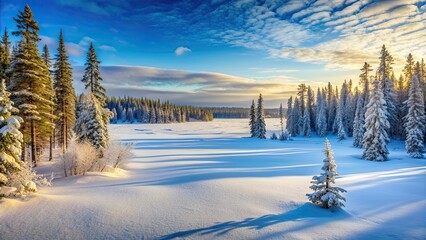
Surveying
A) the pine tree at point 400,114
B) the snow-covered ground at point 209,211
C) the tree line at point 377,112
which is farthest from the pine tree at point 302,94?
the snow-covered ground at point 209,211

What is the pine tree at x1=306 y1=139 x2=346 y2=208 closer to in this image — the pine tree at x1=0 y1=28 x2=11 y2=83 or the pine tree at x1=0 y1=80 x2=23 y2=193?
the pine tree at x1=0 y1=80 x2=23 y2=193

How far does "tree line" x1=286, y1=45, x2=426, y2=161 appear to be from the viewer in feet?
98.5

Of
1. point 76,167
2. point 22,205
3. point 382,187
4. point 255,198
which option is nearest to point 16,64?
point 76,167

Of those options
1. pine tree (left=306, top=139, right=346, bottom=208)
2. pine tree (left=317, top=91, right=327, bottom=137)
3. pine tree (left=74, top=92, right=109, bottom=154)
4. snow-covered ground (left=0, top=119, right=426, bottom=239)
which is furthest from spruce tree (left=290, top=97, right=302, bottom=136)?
pine tree (left=306, top=139, right=346, bottom=208)

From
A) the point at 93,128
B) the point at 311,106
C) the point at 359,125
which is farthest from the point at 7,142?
the point at 311,106

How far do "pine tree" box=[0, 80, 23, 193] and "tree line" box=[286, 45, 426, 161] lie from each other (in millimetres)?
33899

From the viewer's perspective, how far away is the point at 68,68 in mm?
30328

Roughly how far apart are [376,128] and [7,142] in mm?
35020

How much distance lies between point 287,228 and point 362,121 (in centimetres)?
3924

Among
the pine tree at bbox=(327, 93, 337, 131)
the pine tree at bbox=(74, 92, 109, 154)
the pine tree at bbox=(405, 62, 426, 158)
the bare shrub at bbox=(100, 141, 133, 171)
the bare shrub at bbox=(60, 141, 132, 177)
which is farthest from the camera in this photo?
the pine tree at bbox=(327, 93, 337, 131)

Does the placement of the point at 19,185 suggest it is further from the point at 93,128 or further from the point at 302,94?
the point at 302,94

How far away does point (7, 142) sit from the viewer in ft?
36.0

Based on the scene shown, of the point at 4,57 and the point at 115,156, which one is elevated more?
the point at 4,57

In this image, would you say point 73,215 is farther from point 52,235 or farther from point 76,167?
point 76,167
